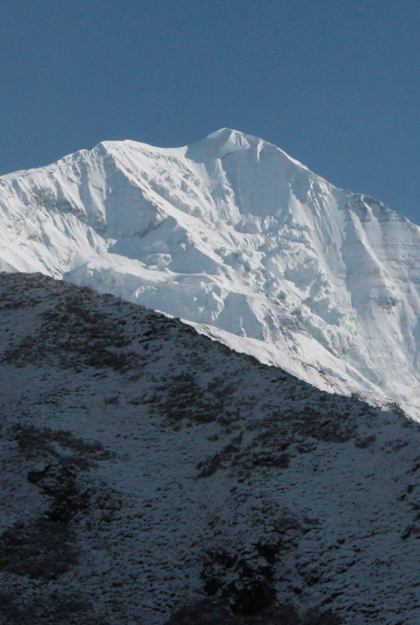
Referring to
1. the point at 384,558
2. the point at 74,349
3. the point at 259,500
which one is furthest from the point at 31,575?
the point at 74,349

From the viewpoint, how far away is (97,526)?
22.9 meters

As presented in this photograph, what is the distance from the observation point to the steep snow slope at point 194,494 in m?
19.7

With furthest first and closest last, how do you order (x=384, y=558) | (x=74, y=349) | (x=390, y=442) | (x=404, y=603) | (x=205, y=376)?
1. (x=74, y=349)
2. (x=205, y=376)
3. (x=390, y=442)
4. (x=384, y=558)
5. (x=404, y=603)

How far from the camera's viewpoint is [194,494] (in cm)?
2456

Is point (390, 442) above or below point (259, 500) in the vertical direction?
above

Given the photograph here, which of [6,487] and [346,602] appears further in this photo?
[6,487]

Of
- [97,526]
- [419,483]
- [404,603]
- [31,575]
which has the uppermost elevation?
[419,483]

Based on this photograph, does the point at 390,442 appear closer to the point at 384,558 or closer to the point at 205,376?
the point at 384,558

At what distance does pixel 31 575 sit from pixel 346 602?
26.2ft

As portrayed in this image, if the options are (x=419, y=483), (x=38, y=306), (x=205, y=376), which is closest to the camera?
(x=419, y=483)

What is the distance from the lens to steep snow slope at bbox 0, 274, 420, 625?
19688mm

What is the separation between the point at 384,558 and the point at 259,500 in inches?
172

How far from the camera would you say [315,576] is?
19.9 meters

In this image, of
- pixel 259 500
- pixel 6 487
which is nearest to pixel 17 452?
pixel 6 487
